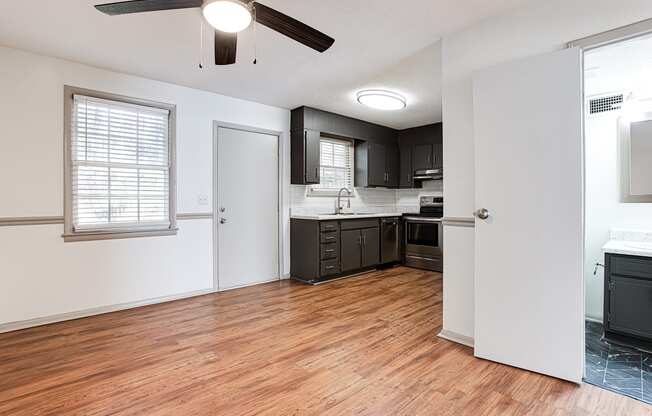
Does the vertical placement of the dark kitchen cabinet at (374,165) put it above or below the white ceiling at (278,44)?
below

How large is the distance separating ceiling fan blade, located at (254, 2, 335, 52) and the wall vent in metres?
2.61

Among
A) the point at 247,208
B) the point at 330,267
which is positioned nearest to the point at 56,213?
the point at 247,208

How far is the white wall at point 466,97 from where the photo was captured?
2.18 metres

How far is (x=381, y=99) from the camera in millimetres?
4055

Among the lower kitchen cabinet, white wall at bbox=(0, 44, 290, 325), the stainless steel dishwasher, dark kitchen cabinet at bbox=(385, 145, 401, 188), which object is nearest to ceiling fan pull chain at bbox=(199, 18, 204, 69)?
white wall at bbox=(0, 44, 290, 325)

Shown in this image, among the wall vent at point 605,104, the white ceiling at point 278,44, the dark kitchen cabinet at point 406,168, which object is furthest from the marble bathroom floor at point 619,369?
the dark kitchen cabinet at point 406,168

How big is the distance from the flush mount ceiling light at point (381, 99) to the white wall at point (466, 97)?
1.33 m

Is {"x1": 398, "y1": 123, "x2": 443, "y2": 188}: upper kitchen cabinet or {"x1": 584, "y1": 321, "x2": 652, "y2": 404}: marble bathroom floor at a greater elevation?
{"x1": 398, "y1": 123, "x2": 443, "y2": 188}: upper kitchen cabinet

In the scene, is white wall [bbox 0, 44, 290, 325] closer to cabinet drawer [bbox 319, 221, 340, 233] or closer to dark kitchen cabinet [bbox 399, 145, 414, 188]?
cabinet drawer [bbox 319, 221, 340, 233]

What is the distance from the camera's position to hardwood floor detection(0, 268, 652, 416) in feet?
5.86

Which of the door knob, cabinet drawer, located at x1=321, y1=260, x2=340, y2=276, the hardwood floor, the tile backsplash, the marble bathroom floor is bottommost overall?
the hardwood floor

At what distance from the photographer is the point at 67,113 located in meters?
3.14

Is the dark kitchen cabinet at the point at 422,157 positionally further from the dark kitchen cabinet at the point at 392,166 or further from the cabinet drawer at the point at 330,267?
the cabinet drawer at the point at 330,267

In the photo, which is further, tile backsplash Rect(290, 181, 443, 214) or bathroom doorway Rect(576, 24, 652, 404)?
tile backsplash Rect(290, 181, 443, 214)
